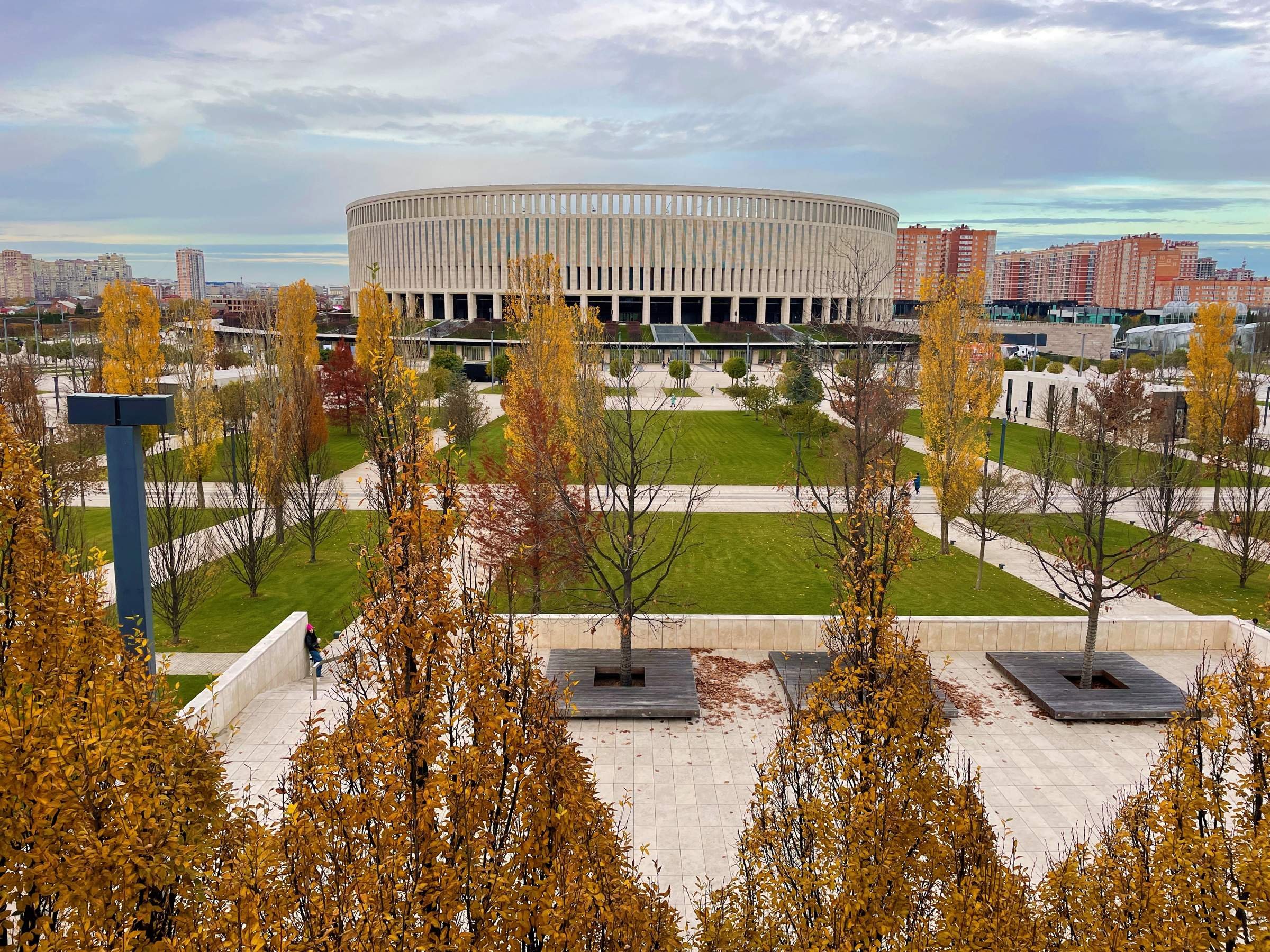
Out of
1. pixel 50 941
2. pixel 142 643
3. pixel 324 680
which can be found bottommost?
pixel 324 680

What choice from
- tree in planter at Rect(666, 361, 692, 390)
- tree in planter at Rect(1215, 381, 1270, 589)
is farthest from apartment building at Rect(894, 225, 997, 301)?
tree in planter at Rect(1215, 381, 1270, 589)

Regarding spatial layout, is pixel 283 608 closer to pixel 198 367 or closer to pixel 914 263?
pixel 198 367

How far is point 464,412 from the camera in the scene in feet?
115

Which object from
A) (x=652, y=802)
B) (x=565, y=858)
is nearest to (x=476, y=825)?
(x=565, y=858)

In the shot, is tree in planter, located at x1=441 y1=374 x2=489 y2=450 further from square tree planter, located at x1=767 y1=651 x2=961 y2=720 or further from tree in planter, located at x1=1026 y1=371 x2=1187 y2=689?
tree in planter, located at x1=1026 y1=371 x2=1187 y2=689

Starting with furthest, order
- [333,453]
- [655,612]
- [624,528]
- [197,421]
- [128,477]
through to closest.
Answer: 1. [333,453]
2. [197,421]
3. [624,528]
4. [655,612]
5. [128,477]

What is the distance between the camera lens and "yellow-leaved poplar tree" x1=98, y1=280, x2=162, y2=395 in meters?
24.0

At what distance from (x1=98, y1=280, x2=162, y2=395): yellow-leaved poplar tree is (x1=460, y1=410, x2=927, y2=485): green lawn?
10014mm

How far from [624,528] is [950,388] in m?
9.31

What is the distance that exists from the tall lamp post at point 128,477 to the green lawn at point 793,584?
365 inches

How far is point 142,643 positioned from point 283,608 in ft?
44.5

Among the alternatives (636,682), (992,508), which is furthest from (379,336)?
(992,508)

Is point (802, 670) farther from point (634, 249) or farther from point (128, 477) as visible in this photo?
point (634, 249)

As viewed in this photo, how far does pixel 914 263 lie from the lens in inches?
7411
